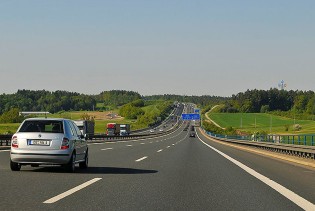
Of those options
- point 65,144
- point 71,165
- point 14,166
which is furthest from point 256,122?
point 65,144

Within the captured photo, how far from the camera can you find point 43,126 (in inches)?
510

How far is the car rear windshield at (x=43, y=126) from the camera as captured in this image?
1282cm

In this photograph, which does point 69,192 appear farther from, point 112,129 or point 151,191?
point 112,129

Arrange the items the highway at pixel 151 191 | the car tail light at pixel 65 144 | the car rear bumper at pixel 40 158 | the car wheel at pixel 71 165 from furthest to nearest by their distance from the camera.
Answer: the car wheel at pixel 71 165 < the car tail light at pixel 65 144 < the car rear bumper at pixel 40 158 < the highway at pixel 151 191

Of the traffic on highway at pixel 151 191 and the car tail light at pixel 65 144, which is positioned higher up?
the car tail light at pixel 65 144

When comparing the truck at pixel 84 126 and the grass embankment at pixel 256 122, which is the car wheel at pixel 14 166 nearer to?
the truck at pixel 84 126

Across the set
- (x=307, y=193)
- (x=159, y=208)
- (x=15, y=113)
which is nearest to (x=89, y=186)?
(x=159, y=208)

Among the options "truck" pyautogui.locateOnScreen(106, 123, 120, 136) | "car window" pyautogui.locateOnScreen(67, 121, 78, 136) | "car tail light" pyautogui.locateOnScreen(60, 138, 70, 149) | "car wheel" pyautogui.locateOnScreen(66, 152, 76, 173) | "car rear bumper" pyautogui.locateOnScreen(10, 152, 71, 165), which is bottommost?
"truck" pyautogui.locateOnScreen(106, 123, 120, 136)

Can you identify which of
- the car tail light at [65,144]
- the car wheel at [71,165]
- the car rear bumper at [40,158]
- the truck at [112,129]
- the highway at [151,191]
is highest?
the car tail light at [65,144]

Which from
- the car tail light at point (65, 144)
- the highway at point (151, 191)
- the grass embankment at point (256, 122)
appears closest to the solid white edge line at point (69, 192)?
the highway at point (151, 191)

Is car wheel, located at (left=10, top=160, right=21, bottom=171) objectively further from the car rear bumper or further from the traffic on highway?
the car rear bumper

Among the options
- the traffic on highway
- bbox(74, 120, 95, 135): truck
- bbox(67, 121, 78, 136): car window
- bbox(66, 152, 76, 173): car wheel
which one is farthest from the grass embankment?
A: bbox(66, 152, 76, 173): car wheel

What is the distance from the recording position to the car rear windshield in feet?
42.1

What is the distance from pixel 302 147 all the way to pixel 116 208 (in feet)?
53.5
